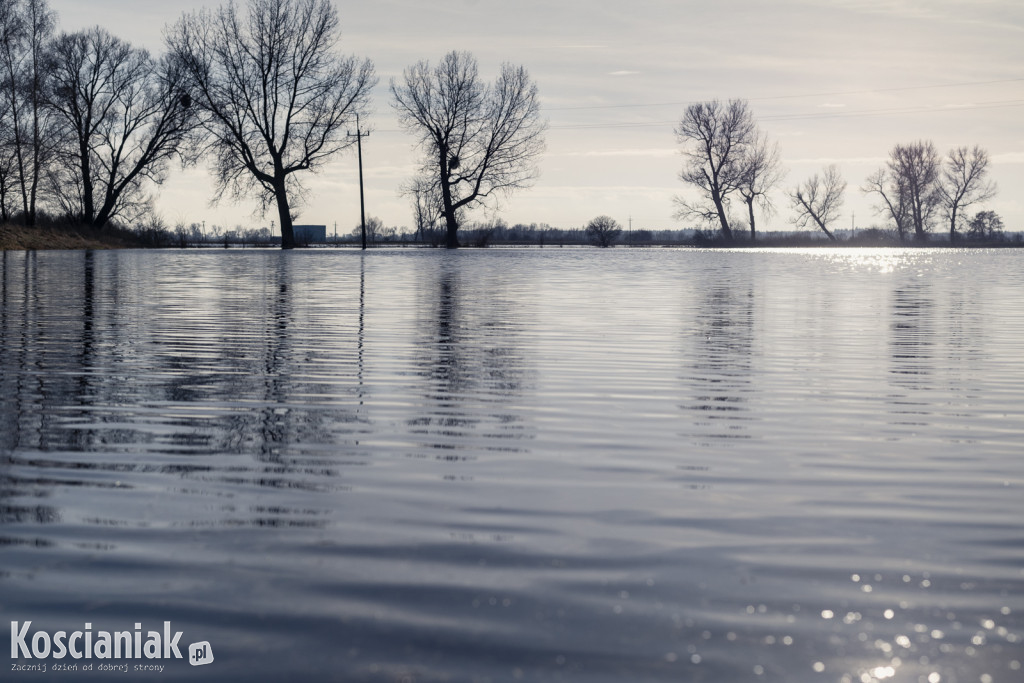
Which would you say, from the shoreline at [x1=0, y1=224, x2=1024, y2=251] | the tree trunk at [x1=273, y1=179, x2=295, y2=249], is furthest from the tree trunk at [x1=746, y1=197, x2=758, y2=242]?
the tree trunk at [x1=273, y1=179, x2=295, y2=249]

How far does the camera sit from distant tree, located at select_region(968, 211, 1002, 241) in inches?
4136

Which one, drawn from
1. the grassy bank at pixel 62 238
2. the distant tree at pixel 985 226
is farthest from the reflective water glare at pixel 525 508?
the distant tree at pixel 985 226

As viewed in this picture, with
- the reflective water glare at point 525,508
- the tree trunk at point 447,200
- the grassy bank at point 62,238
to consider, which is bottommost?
the reflective water glare at point 525,508

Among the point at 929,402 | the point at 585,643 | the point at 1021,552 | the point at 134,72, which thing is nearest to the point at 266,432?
the point at 585,643

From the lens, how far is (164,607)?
3.27 m

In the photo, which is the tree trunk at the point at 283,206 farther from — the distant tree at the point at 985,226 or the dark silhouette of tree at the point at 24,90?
the distant tree at the point at 985,226

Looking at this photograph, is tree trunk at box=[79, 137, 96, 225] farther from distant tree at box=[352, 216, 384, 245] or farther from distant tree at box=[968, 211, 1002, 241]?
distant tree at box=[968, 211, 1002, 241]

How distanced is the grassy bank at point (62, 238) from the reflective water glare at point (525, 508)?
4661 centimetres

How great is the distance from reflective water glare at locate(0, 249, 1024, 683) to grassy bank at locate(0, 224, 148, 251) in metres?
46.6

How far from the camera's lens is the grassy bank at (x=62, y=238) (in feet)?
173

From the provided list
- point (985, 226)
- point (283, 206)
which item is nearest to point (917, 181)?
point (985, 226)

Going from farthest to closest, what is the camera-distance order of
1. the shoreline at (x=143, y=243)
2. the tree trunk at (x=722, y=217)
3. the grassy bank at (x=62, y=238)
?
1. the tree trunk at (x=722, y=217)
2. the shoreline at (x=143, y=243)
3. the grassy bank at (x=62, y=238)

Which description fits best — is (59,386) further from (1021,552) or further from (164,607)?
(1021,552)

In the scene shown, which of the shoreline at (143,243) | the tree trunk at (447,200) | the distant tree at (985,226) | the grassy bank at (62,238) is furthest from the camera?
the distant tree at (985,226)
